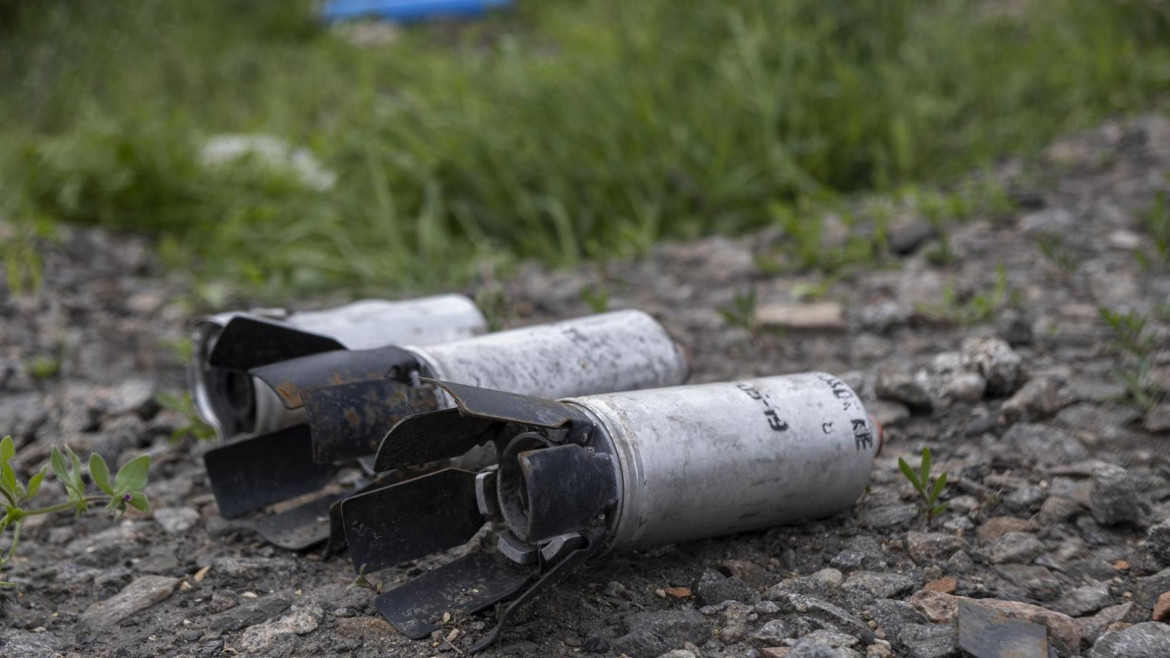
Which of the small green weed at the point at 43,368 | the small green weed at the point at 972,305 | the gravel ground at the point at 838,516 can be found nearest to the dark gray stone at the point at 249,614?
the gravel ground at the point at 838,516

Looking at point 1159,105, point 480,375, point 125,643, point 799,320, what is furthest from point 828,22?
point 125,643

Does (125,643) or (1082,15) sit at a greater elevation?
(1082,15)

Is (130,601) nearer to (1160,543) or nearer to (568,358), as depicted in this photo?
(568,358)

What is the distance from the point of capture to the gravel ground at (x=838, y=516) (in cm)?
151

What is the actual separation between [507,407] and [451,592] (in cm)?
28

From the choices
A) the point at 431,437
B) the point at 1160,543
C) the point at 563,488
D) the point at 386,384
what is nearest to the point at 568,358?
the point at 386,384

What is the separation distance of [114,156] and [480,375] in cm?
254

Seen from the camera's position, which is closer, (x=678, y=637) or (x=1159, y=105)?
(x=678, y=637)

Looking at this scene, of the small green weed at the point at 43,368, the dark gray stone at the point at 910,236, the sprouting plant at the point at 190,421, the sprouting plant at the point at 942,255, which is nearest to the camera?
the sprouting plant at the point at 190,421

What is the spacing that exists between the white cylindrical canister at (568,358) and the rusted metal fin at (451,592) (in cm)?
35

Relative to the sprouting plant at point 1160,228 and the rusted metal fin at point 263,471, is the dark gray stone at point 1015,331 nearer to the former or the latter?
the sprouting plant at point 1160,228

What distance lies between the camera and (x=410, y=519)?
1.55 metres

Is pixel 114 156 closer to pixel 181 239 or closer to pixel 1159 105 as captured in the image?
pixel 181 239

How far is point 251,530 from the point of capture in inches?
76.2
